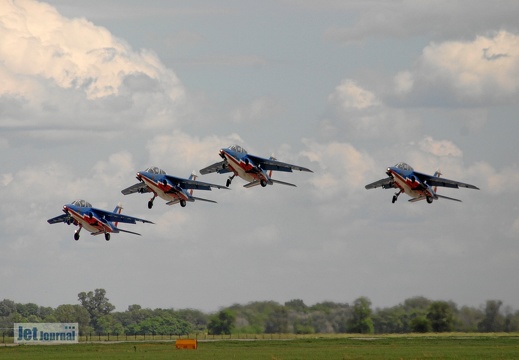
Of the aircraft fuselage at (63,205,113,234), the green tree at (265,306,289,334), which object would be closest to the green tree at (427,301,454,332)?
the green tree at (265,306,289,334)

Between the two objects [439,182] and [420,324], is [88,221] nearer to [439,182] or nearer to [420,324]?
[439,182]

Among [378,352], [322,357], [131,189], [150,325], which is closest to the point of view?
[322,357]

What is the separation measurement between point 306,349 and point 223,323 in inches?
929

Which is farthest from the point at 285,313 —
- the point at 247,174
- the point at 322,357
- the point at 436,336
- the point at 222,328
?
the point at 322,357

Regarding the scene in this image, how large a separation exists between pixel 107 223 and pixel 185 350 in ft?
54.4

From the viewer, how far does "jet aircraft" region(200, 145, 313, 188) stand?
104312 millimetres

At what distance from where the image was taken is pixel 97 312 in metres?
177

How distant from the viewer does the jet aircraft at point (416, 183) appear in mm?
101438

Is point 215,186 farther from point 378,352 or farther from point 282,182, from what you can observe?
point 378,352

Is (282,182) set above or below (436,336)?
above

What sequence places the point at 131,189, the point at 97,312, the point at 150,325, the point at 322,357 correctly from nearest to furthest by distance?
the point at 322,357 < the point at 131,189 < the point at 150,325 < the point at 97,312

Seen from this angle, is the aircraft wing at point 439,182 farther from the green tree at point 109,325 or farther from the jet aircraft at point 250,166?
the green tree at point 109,325

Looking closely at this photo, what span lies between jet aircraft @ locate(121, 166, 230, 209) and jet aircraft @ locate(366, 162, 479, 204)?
16395 millimetres

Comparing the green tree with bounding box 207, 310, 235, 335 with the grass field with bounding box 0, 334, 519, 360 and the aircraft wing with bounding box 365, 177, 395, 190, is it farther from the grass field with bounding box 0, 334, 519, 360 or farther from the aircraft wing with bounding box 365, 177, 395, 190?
the aircraft wing with bounding box 365, 177, 395, 190
